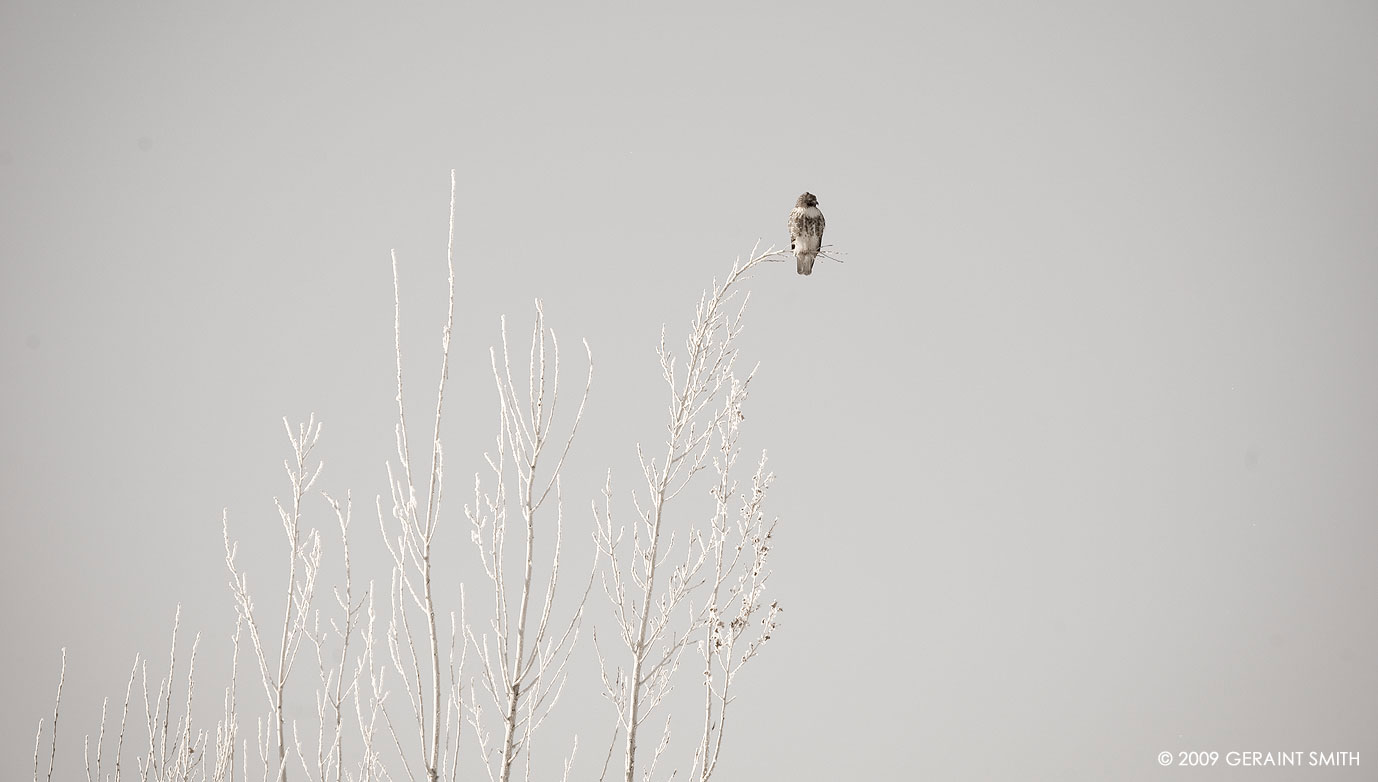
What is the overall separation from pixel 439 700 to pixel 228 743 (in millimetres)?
2814

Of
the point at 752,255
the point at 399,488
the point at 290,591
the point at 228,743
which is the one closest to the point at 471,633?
the point at 399,488

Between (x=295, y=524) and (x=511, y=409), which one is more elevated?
(x=511, y=409)

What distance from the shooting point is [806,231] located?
567 centimetres

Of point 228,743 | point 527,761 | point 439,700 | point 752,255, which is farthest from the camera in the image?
point 228,743

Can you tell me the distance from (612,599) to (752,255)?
177 centimetres

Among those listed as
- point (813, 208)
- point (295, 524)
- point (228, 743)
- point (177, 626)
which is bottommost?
point (228, 743)

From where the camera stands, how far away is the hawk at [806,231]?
18.0 ft

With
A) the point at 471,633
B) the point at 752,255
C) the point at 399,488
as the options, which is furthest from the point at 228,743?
the point at 752,255

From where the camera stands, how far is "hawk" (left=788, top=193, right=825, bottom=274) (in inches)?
216

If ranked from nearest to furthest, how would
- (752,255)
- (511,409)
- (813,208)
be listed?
1. (511,409)
2. (752,255)
3. (813,208)

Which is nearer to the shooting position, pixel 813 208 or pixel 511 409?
pixel 511 409

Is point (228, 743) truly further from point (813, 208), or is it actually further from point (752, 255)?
point (813, 208)

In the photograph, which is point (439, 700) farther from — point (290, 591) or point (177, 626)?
point (177, 626)

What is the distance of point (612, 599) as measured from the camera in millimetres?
4441
